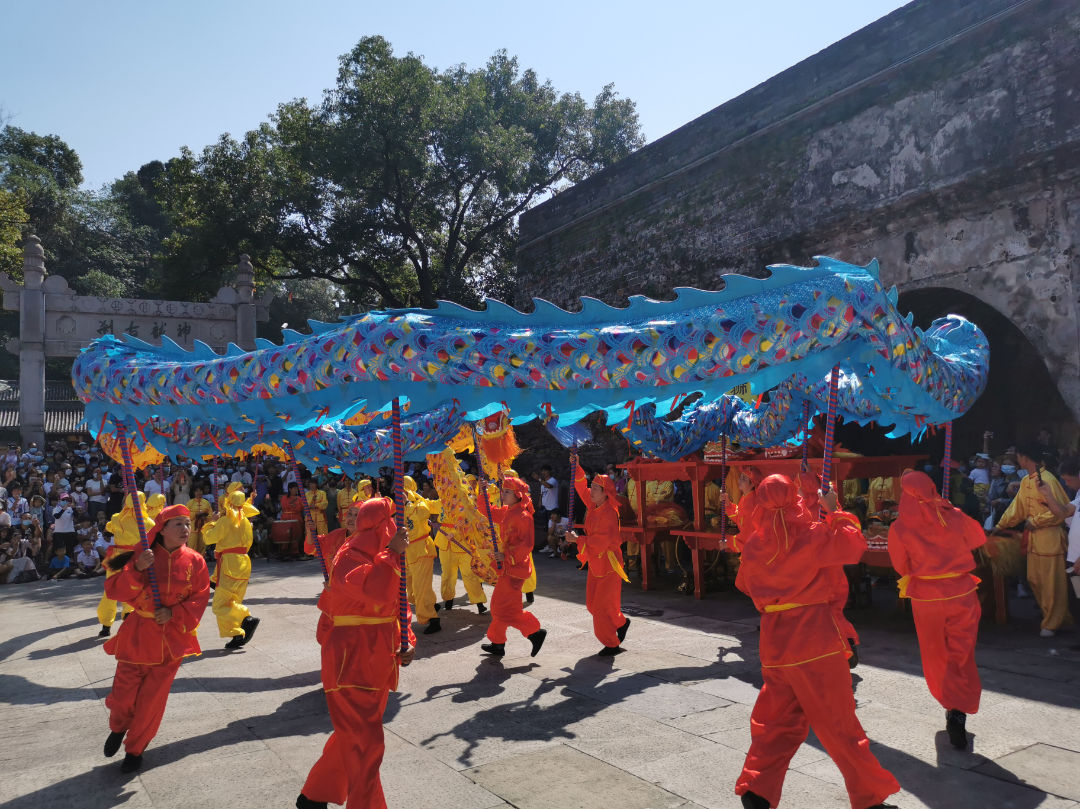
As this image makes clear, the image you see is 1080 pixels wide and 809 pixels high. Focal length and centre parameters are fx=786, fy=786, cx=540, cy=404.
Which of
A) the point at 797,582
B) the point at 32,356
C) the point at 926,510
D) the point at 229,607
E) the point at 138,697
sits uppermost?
the point at 32,356

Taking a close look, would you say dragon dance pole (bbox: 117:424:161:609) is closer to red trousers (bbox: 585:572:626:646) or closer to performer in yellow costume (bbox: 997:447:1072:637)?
red trousers (bbox: 585:572:626:646)

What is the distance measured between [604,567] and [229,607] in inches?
141

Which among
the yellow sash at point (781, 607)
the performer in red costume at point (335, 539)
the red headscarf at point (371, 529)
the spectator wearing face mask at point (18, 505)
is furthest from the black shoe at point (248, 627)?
the spectator wearing face mask at point (18, 505)

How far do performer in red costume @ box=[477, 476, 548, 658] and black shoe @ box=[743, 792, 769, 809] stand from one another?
10.2 ft

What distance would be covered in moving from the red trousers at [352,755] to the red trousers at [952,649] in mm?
2905

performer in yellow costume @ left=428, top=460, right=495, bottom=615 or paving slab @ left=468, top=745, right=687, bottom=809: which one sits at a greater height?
performer in yellow costume @ left=428, top=460, right=495, bottom=615

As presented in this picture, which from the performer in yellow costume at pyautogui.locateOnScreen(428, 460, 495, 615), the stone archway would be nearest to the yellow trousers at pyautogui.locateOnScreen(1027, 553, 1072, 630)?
the stone archway

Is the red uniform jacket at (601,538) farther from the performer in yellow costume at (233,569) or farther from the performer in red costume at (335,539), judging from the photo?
the performer in yellow costume at (233,569)

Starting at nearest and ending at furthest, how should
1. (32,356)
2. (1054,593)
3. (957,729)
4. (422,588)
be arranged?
(957,729)
(1054,593)
(422,588)
(32,356)

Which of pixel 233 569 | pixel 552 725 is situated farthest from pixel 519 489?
pixel 233 569

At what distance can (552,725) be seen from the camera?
4.66m

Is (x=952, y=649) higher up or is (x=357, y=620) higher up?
(x=357, y=620)

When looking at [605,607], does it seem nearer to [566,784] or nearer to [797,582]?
[566,784]

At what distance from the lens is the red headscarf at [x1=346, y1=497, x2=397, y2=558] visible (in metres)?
3.74
